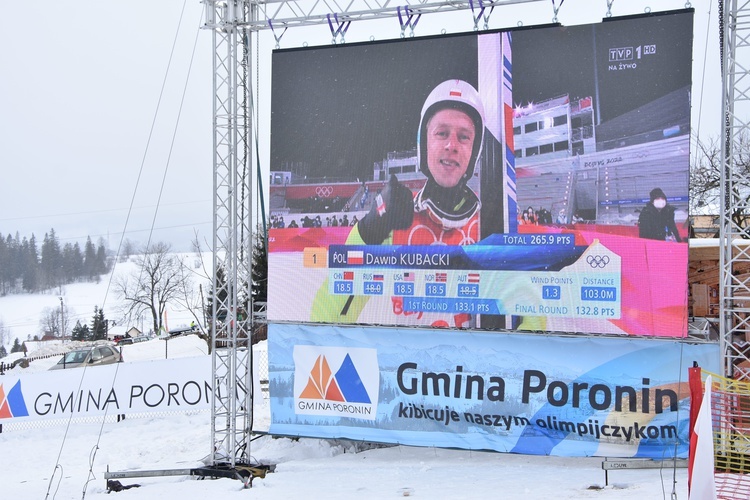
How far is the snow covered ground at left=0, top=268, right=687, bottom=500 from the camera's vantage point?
28.7 feet

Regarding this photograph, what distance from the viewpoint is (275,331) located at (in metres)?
11.1

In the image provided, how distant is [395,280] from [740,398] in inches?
196

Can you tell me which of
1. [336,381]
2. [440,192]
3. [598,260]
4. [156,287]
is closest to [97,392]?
[336,381]

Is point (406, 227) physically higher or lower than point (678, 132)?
lower

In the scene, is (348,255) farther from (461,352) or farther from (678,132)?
(678,132)

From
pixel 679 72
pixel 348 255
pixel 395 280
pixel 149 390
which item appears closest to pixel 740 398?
pixel 679 72

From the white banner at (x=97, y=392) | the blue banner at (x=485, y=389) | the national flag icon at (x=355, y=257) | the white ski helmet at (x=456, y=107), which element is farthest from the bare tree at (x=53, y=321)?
the white ski helmet at (x=456, y=107)

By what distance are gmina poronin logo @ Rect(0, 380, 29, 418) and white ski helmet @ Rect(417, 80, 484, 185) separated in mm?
10344

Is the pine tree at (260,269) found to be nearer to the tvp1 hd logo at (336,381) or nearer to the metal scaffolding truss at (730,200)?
the tvp1 hd logo at (336,381)

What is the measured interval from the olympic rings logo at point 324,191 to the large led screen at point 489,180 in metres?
0.02

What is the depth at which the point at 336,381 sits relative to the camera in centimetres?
1077

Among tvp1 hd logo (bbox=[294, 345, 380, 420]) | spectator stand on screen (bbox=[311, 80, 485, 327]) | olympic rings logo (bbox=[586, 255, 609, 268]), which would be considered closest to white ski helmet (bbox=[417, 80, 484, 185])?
spectator stand on screen (bbox=[311, 80, 485, 327])

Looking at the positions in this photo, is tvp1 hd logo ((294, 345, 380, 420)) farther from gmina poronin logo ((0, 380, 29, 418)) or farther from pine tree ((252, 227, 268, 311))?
pine tree ((252, 227, 268, 311))

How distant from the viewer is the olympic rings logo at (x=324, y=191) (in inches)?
424
